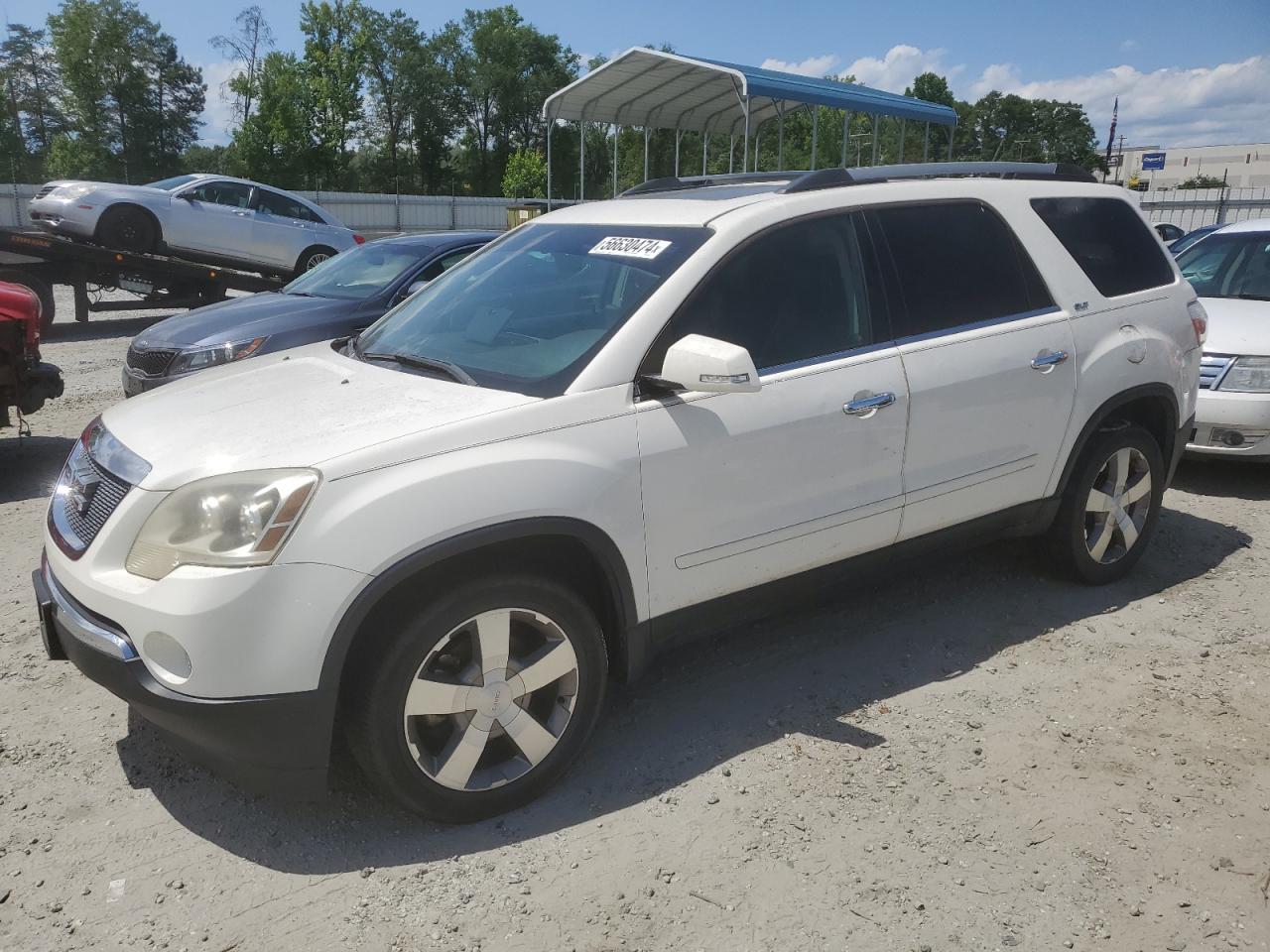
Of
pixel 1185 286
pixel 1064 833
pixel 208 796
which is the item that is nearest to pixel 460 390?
pixel 208 796

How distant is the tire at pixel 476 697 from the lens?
8.73 ft

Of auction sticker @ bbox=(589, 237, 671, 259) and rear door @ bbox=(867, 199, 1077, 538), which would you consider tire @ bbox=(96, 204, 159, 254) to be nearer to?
auction sticker @ bbox=(589, 237, 671, 259)

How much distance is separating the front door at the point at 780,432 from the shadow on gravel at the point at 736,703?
1.49 ft

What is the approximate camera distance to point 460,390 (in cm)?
300

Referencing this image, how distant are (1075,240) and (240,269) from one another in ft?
42.0

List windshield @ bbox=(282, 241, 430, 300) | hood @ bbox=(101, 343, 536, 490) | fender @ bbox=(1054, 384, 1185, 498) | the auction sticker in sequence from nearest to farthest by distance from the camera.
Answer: hood @ bbox=(101, 343, 536, 490) < the auction sticker < fender @ bbox=(1054, 384, 1185, 498) < windshield @ bbox=(282, 241, 430, 300)

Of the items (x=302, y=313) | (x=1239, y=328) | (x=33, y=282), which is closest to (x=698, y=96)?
(x=33, y=282)

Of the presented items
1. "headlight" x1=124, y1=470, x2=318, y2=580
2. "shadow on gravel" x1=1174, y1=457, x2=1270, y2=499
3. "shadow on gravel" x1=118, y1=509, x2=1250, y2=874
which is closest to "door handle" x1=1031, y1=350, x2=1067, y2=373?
"shadow on gravel" x1=118, y1=509, x2=1250, y2=874

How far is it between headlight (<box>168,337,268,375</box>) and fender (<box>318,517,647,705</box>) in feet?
15.5

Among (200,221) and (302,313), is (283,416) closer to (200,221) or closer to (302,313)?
(302,313)

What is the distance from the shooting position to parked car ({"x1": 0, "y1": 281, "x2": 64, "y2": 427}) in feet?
20.1

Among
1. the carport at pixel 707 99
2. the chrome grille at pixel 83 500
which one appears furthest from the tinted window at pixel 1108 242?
the carport at pixel 707 99

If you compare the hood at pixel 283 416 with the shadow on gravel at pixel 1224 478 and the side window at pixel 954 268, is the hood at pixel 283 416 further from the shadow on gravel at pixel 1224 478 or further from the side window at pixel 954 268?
the shadow on gravel at pixel 1224 478

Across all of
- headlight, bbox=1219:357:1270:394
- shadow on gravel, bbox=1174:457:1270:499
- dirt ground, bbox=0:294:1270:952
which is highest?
headlight, bbox=1219:357:1270:394
